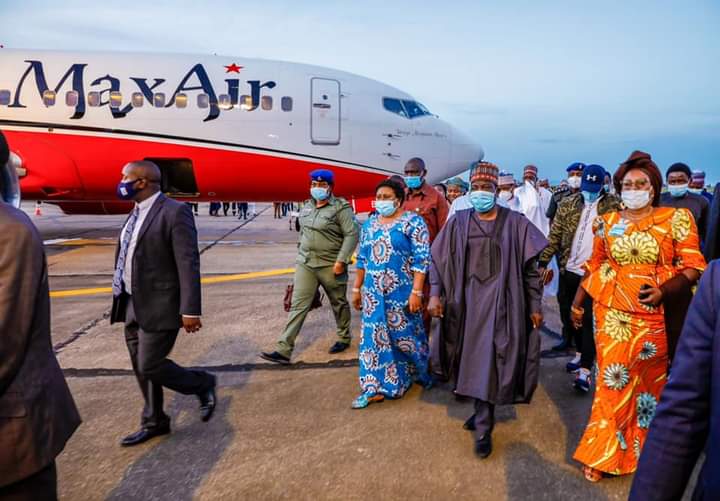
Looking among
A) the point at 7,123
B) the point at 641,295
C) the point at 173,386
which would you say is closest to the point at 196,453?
the point at 173,386

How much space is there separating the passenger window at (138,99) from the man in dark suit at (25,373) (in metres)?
9.93

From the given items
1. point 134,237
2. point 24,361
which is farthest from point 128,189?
point 24,361

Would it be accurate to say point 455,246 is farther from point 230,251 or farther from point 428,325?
point 230,251

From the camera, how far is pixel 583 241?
13.5 ft

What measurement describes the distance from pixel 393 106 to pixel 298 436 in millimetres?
9618

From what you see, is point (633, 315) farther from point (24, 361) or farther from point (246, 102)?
point (246, 102)

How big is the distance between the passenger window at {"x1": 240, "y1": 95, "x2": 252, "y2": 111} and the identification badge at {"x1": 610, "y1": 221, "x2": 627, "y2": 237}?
9330 mm

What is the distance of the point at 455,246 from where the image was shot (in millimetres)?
3197

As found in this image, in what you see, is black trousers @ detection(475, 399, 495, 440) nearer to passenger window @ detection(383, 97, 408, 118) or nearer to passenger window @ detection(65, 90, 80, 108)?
passenger window @ detection(383, 97, 408, 118)

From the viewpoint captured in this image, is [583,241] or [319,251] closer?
[583,241]

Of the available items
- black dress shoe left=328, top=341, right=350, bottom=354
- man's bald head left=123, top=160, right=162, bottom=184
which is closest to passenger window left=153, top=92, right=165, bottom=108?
black dress shoe left=328, top=341, right=350, bottom=354

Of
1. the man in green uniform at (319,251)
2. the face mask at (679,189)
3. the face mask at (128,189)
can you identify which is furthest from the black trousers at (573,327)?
the face mask at (128,189)

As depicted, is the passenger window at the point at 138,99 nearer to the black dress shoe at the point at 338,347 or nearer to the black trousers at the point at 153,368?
the black dress shoe at the point at 338,347

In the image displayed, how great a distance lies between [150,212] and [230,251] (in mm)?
7949
